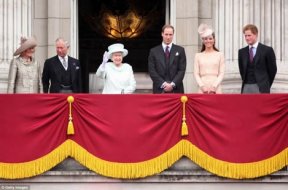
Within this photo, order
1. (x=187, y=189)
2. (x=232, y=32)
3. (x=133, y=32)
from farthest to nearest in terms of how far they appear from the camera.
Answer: (x=133, y=32)
(x=232, y=32)
(x=187, y=189)

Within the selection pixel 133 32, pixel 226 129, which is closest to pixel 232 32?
pixel 133 32

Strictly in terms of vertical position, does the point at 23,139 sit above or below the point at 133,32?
below

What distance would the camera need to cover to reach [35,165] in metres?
20.1

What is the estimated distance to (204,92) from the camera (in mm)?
21000

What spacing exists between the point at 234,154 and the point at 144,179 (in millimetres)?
1473

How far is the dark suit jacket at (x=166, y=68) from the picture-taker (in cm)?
2097

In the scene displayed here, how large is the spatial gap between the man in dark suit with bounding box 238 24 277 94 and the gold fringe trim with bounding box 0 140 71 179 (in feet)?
10.7

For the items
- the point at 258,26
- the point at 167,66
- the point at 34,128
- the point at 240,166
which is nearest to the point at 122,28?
the point at 258,26

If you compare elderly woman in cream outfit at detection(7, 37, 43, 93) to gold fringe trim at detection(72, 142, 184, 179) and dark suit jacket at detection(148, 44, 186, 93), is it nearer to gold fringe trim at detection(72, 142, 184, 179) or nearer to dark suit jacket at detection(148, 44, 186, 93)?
gold fringe trim at detection(72, 142, 184, 179)

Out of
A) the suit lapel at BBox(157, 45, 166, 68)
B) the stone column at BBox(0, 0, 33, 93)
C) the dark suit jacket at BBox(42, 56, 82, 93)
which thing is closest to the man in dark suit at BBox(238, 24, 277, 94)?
the suit lapel at BBox(157, 45, 166, 68)

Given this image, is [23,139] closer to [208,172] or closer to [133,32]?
[208,172]

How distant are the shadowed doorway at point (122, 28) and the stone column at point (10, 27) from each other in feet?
5.53

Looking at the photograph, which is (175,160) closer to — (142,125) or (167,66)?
(142,125)

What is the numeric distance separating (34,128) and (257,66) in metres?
3.80
